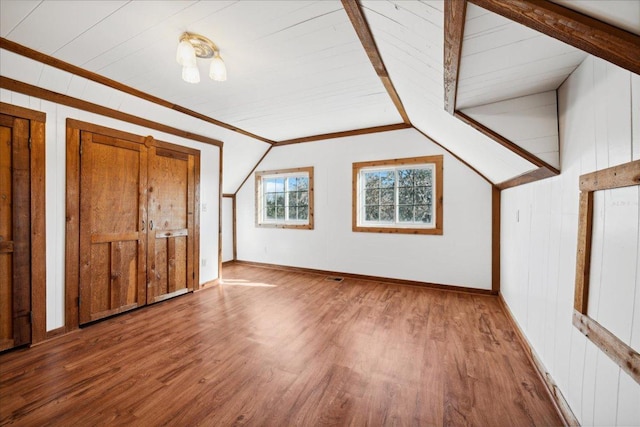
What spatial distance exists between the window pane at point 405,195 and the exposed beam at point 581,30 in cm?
316

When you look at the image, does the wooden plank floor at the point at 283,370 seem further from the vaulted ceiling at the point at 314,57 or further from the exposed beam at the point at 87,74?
the exposed beam at the point at 87,74

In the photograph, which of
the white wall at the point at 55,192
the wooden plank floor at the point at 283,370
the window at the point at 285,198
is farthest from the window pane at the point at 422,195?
the white wall at the point at 55,192

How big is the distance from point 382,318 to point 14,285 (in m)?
3.30

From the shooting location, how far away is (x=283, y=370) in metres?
1.85

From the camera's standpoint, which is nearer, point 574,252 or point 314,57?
point 574,252

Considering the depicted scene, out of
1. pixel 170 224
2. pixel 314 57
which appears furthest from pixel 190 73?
pixel 170 224

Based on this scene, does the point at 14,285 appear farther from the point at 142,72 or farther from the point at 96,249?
the point at 142,72

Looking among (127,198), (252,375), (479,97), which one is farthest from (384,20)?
(127,198)

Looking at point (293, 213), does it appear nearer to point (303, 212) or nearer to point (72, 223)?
point (303, 212)

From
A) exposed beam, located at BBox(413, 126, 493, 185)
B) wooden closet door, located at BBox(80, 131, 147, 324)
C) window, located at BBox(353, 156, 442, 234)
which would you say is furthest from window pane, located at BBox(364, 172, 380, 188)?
wooden closet door, located at BBox(80, 131, 147, 324)

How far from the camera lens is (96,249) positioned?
2623 mm

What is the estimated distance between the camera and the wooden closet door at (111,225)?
2525 millimetres

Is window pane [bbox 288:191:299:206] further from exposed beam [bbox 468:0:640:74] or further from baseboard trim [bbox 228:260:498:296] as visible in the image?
exposed beam [bbox 468:0:640:74]

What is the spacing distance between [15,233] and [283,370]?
2.47 metres
